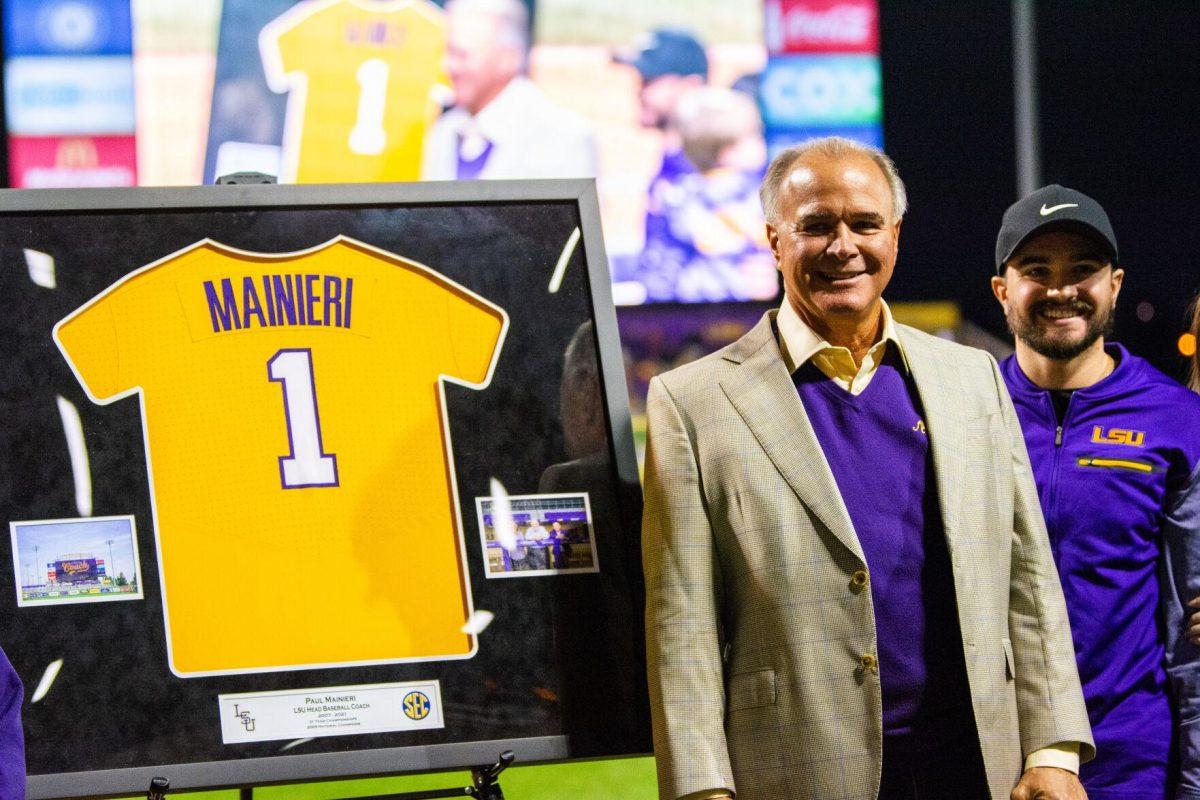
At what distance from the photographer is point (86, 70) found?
8.55m

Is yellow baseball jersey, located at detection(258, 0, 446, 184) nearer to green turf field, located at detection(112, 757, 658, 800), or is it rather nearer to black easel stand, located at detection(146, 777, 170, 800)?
green turf field, located at detection(112, 757, 658, 800)

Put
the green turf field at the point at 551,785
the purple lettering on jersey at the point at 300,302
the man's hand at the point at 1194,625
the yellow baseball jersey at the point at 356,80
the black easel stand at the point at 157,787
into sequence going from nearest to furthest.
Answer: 1. the black easel stand at the point at 157,787
2. the purple lettering on jersey at the point at 300,302
3. the man's hand at the point at 1194,625
4. the green turf field at the point at 551,785
5. the yellow baseball jersey at the point at 356,80

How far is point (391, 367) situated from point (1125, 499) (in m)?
1.06

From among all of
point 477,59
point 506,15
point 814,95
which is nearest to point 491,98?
point 477,59

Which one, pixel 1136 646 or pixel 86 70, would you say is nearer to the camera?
pixel 1136 646

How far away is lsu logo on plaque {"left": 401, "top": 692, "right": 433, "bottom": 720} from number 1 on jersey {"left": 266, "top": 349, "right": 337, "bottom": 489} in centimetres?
29

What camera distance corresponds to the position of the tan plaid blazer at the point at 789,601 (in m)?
1.71

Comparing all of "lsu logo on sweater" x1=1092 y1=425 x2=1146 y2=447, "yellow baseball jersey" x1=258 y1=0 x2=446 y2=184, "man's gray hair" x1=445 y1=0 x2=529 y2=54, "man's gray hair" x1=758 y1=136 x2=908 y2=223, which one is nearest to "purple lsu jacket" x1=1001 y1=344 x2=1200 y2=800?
"lsu logo on sweater" x1=1092 y1=425 x2=1146 y2=447

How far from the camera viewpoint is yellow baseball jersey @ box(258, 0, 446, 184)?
8539 mm

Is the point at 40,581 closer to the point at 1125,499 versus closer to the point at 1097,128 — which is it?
the point at 1125,499

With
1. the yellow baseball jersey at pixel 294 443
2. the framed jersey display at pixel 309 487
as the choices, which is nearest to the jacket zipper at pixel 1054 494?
the framed jersey display at pixel 309 487

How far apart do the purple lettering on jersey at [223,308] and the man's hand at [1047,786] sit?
115cm

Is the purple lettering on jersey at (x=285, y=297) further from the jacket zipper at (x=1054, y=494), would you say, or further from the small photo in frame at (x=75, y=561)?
the jacket zipper at (x=1054, y=494)

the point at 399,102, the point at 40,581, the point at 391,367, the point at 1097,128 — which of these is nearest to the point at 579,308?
the point at 391,367
